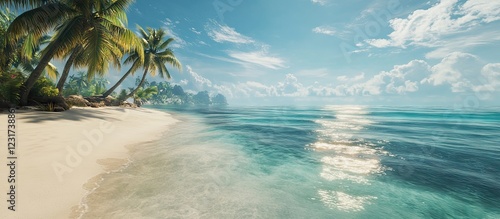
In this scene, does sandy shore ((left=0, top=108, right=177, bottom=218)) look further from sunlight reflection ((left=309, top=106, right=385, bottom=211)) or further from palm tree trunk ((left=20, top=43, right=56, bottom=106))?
sunlight reflection ((left=309, top=106, right=385, bottom=211))

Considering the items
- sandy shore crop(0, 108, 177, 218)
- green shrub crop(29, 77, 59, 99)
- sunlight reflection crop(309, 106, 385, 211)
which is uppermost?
green shrub crop(29, 77, 59, 99)

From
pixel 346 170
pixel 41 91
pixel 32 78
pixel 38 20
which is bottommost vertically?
pixel 346 170

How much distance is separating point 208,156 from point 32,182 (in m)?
4.71

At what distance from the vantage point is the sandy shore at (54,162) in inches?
143

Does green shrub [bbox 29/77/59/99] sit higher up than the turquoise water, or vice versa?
green shrub [bbox 29/77/59/99]

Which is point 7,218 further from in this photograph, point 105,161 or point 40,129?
point 40,129

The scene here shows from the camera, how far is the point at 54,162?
18.1 feet

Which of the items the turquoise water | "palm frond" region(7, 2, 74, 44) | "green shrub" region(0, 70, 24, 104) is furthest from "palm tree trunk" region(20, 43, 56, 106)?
the turquoise water

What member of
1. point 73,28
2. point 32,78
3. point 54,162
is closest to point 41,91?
point 32,78

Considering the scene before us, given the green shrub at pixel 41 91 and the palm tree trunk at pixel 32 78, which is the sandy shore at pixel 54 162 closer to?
the palm tree trunk at pixel 32 78

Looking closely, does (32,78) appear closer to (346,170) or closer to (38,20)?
(38,20)

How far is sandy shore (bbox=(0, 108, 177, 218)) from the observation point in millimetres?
3627

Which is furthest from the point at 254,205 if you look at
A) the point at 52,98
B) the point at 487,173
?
the point at 52,98

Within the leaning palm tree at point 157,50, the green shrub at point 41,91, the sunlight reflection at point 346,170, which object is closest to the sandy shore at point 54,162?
the sunlight reflection at point 346,170
